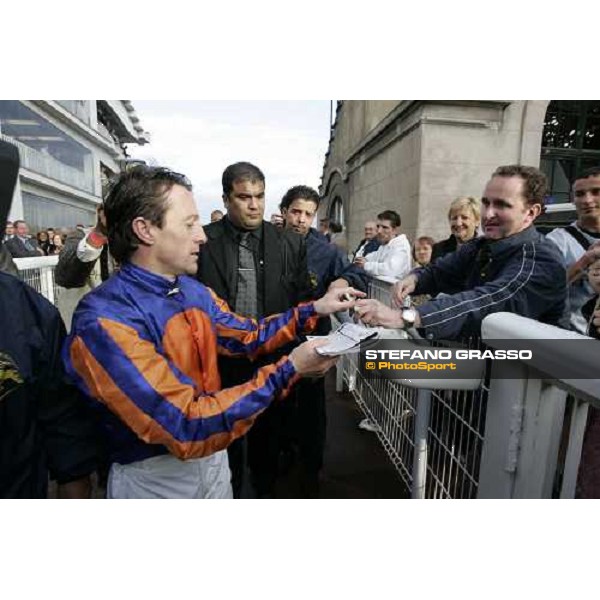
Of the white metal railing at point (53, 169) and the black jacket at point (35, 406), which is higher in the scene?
the white metal railing at point (53, 169)

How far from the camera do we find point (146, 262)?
0.95 metres

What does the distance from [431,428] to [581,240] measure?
1.06 m

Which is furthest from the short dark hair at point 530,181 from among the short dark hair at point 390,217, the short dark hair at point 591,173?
the short dark hair at point 390,217

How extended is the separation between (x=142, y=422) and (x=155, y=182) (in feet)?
1.77

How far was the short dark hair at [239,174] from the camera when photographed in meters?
1.46

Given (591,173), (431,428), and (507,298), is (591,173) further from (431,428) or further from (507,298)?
(431,428)

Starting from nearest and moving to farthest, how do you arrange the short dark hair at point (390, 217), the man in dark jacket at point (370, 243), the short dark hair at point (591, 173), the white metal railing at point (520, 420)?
the white metal railing at point (520, 420), the short dark hair at point (591, 173), the short dark hair at point (390, 217), the man in dark jacket at point (370, 243)

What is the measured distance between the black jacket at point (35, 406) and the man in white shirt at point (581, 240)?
1.58 metres

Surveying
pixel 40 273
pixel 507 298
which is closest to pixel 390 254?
pixel 507 298

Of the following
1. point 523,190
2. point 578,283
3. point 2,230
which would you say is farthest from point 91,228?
point 578,283

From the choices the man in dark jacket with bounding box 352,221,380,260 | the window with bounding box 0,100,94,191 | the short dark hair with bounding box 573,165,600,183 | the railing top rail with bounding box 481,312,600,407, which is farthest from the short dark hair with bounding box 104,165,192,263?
the man in dark jacket with bounding box 352,221,380,260

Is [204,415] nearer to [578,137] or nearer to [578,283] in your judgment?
[578,283]

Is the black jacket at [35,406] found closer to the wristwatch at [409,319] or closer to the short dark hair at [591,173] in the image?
the wristwatch at [409,319]

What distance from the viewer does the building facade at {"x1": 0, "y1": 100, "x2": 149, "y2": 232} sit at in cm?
123
